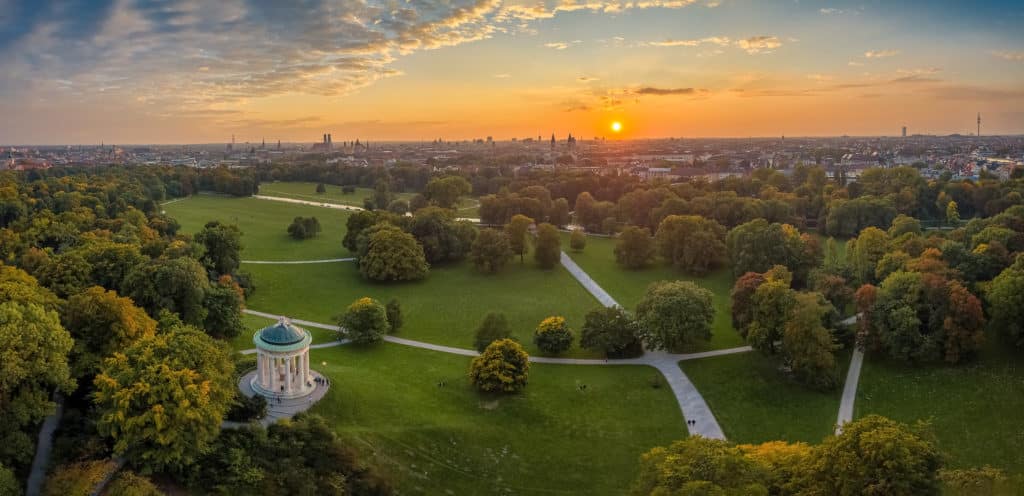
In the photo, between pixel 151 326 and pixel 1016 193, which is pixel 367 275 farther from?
pixel 1016 193

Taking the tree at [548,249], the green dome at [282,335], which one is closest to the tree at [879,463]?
the green dome at [282,335]

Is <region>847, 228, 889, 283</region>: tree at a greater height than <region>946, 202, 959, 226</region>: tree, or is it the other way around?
<region>946, 202, 959, 226</region>: tree

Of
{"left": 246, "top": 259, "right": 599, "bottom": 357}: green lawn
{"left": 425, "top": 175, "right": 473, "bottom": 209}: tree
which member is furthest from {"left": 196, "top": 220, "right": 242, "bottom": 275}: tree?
{"left": 425, "top": 175, "right": 473, "bottom": 209}: tree

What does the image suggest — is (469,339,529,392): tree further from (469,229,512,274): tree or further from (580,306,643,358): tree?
(469,229,512,274): tree

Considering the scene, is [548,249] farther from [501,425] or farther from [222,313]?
[501,425]

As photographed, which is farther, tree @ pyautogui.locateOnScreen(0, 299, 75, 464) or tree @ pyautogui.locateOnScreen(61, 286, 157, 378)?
tree @ pyautogui.locateOnScreen(61, 286, 157, 378)

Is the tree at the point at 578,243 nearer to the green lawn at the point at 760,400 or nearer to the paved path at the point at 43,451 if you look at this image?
the green lawn at the point at 760,400
